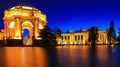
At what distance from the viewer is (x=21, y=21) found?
11031cm

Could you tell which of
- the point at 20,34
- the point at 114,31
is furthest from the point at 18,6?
the point at 114,31

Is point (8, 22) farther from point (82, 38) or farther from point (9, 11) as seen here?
point (82, 38)

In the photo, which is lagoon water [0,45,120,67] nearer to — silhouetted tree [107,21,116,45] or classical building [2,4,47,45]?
classical building [2,4,47,45]

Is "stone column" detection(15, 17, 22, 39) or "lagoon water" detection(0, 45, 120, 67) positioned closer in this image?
"lagoon water" detection(0, 45, 120, 67)

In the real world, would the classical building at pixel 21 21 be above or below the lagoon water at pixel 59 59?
above

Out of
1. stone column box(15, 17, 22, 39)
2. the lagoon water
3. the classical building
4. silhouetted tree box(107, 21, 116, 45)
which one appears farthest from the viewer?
silhouetted tree box(107, 21, 116, 45)

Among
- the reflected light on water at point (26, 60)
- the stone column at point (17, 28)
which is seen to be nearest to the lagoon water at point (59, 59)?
the reflected light on water at point (26, 60)

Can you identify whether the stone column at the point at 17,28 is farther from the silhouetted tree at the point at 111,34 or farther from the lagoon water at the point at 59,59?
the lagoon water at the point at 59,59

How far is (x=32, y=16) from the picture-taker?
111 metres

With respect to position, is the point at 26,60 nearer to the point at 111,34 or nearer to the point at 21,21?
the point at 21,21

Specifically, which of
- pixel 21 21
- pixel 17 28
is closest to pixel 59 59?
pixel 17 28

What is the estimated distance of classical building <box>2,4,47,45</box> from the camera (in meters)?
109

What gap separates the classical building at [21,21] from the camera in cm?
10856

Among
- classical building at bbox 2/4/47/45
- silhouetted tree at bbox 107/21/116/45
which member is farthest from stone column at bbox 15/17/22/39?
silhouetted tree at bbox 107/21/116/45
